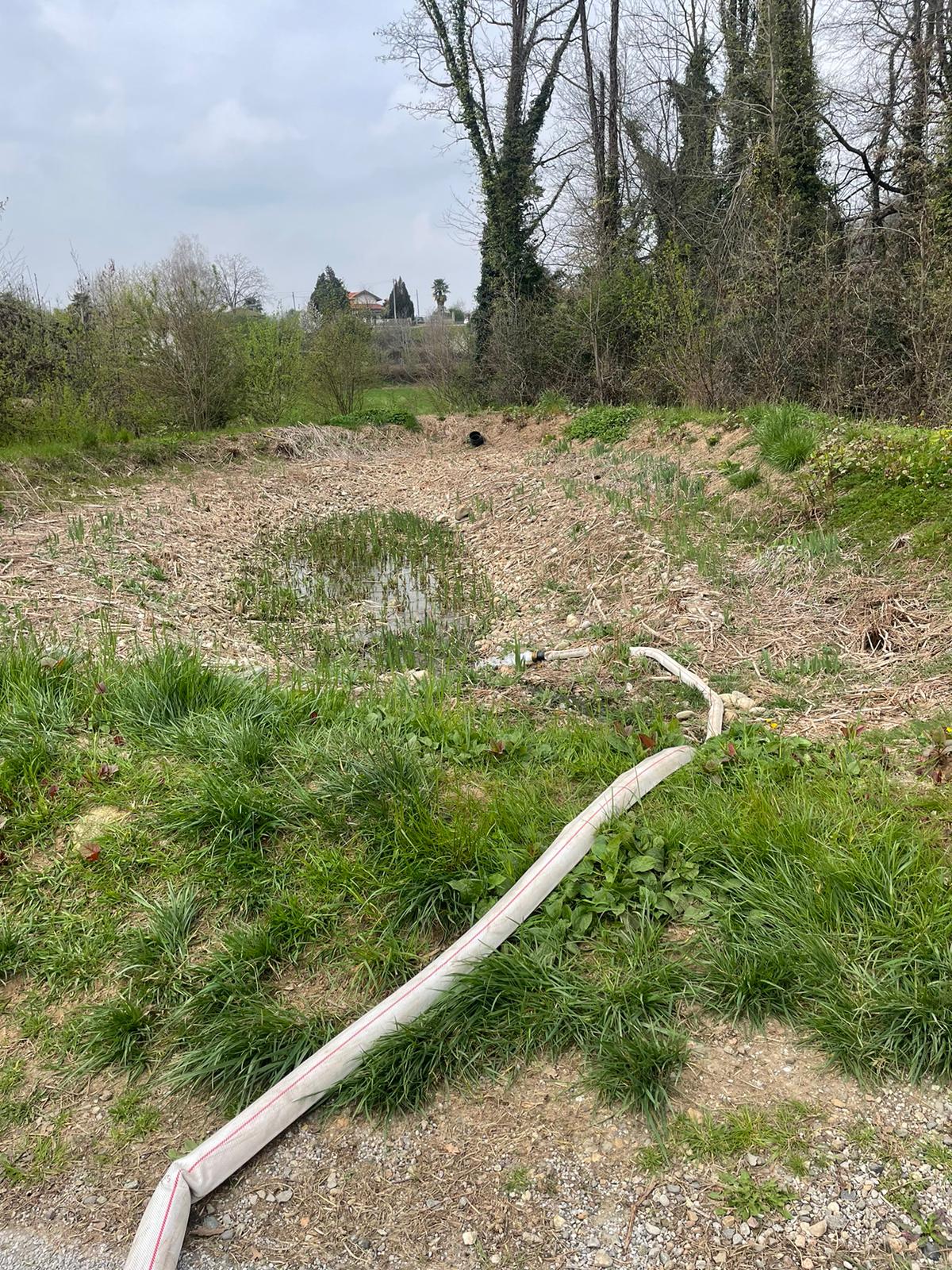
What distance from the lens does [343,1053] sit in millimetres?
1961

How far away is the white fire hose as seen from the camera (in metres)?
1.63

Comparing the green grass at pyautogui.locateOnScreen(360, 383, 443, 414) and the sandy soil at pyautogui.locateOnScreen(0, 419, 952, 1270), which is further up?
the green grass at pyautogui.locateOnScreen(360, 383, 443, 414)

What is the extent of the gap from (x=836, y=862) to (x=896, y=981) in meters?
0.38

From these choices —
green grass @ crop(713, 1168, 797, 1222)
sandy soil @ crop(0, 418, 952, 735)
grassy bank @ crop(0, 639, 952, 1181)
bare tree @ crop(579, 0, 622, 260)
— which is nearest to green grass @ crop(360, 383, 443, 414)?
bare tree @ crop(579, 0, 622, 260)

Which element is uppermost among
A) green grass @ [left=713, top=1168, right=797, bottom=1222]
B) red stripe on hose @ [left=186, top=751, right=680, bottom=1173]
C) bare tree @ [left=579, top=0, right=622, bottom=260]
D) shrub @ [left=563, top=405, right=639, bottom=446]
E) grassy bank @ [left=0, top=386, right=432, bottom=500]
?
bare tree @ [left=579, top=0, right=622, bottom=260]

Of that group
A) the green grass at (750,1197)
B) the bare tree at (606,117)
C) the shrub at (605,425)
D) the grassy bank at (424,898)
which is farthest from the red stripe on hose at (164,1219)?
the bare tree at (606,117)

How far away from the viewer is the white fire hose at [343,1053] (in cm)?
163

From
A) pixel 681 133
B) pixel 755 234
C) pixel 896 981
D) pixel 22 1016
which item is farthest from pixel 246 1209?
pixel 681 133

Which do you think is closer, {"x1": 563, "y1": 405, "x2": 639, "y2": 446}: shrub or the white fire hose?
the white fire hose

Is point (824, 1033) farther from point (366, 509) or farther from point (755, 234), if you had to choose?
point (755, 234)

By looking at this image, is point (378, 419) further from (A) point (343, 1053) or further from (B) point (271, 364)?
(A) point (343, 1053)

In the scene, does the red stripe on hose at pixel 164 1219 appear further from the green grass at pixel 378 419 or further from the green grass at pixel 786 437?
the green grass at pixel 378 419

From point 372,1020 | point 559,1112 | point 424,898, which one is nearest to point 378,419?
point 424,898

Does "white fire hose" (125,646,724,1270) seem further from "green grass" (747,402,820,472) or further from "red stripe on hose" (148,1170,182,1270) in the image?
"green grass" (747,402,820,472)
